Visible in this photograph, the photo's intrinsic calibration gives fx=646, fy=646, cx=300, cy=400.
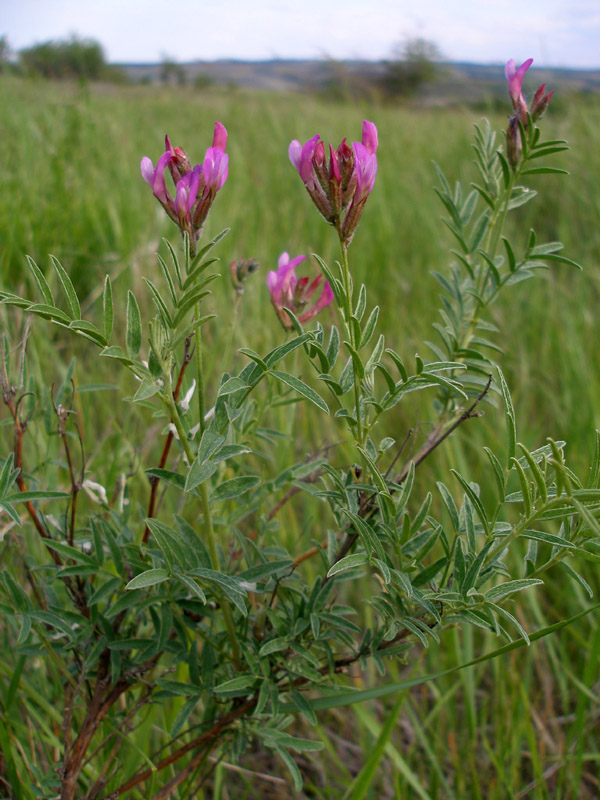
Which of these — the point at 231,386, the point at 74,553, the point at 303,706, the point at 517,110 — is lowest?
the point at 303,706

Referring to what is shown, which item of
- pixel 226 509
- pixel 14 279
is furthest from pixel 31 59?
pixel 226 509

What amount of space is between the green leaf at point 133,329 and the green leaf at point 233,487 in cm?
16

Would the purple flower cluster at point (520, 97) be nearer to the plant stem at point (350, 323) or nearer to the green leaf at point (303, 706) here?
the plant stem at point (350, 323)

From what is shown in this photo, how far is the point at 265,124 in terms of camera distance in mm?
4387

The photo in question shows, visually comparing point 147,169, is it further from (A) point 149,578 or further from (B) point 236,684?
(B) point 236,684

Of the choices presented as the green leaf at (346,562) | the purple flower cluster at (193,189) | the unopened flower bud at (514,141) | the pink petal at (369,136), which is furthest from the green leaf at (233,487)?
the unopened flower bud at (514,141)

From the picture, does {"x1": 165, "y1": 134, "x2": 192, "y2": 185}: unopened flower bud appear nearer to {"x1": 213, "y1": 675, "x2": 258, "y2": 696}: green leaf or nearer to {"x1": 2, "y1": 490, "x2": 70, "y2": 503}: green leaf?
{"x1": 2, "y1": 490, "x2": 70, "y2": 503}: green leaf

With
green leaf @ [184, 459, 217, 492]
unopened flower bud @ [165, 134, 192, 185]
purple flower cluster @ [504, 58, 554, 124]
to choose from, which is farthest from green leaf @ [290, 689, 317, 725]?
purple flower cluster @ [504, 58, 554, 124]

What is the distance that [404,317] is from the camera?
1.93m

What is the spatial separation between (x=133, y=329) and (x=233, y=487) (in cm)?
18

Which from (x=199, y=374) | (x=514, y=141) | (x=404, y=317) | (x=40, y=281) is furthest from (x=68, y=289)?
(x=404, y=317)

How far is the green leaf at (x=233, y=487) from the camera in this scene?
63 cm

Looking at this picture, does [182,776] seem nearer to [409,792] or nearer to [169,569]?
[169,569]

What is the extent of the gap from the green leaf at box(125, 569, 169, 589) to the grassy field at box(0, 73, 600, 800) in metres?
0.29
